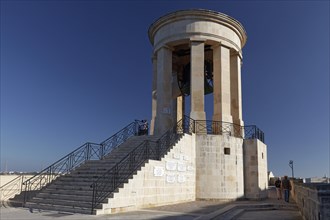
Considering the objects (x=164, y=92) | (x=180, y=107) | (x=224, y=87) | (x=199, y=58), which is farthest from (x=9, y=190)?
(x=180, y=107)

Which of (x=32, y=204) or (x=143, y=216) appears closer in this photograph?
(x=143, y=216)

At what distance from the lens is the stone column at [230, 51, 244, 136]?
20073 mm

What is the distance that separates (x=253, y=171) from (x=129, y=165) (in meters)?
7.52

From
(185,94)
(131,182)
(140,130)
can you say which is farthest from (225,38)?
(131,182)

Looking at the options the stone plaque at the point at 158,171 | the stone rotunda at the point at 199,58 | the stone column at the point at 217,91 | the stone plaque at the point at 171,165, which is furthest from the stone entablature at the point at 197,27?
the stone plaque at the point at 158,171

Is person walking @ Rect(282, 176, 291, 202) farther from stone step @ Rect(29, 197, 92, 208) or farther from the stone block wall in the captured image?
stone step @ Rect(29, 197, 92, 208)

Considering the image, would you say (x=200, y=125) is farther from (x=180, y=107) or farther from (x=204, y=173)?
(x=180, y=107)

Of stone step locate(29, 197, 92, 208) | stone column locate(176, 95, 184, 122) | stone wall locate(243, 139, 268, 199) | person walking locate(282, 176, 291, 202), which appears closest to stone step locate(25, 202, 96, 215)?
stone step locate(29, 197, 92, 208)

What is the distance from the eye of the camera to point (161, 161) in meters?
12.7

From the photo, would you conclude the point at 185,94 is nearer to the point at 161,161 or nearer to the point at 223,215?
the point at 161,161

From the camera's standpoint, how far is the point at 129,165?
1251 cm

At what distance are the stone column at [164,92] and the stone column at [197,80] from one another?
191 centimetres

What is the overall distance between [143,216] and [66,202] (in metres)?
3.16

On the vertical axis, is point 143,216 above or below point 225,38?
below
